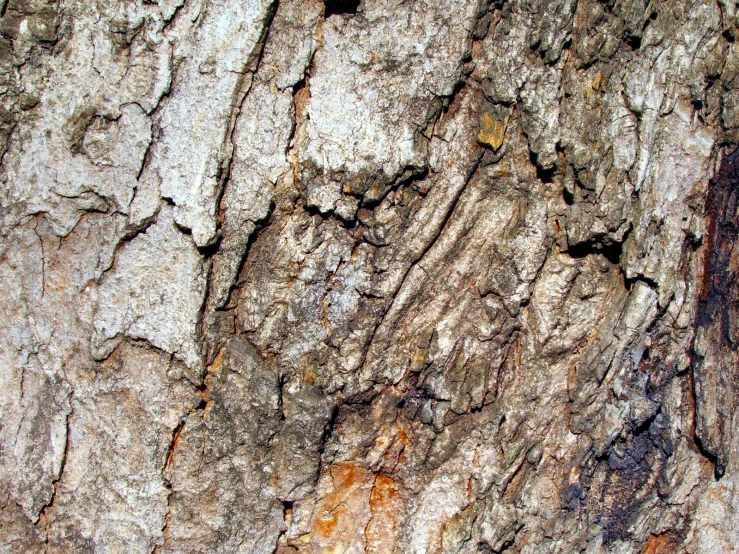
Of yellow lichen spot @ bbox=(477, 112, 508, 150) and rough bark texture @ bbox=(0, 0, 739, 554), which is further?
yellow lichen spot @ bbox=(477, 112, 508, 150)

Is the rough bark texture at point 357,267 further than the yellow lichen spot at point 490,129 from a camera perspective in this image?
No

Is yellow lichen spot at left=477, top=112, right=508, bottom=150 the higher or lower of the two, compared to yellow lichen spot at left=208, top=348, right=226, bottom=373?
higher

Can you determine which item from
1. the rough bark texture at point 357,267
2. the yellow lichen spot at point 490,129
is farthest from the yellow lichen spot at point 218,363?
the yellow lichen spot at point 490,129

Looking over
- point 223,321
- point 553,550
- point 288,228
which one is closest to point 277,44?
point 288,228

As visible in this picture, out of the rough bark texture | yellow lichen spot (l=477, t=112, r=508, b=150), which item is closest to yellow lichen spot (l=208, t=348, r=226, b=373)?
the rough bark texture

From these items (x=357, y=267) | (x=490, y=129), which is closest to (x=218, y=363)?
(x=357, y=267)

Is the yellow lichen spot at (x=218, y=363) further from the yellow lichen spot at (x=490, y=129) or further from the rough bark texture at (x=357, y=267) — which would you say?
the yellow lichen spot at (x=490, y=129)

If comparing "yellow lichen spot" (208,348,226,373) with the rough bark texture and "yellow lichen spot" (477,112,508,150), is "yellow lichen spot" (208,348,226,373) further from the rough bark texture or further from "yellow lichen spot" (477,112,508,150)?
"yellow lichen spot" (477,112,508,150)

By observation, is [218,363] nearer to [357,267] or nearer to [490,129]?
[357,267]
